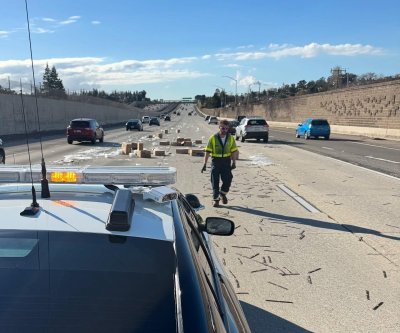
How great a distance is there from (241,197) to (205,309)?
936 cm

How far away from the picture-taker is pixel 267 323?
14.6 ft

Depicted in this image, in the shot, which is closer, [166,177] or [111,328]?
[111,328]

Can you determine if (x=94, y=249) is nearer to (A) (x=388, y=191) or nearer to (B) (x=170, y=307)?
(B) (x=170, y=307)

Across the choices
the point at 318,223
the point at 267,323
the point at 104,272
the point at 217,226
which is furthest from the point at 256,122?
the point at 104,272

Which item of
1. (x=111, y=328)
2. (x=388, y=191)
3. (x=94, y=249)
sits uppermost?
(x=94, y=249)

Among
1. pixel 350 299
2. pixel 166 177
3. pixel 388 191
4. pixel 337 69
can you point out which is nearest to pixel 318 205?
pixel 388 191

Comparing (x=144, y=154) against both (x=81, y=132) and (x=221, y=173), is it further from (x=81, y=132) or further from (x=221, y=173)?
(x=221, y=173)

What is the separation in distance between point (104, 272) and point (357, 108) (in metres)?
52.9

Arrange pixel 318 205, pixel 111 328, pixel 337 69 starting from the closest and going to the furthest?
pixel 111 328
pixel 318 205
pixel 337 69

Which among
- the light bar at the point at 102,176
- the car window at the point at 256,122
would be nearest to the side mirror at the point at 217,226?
the light bar at the point at 102,176

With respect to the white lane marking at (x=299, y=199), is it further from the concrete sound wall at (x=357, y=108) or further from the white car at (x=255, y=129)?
the concrete sound wall at (x=357, y=108)

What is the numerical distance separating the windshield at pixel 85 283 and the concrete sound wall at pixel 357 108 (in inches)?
1523

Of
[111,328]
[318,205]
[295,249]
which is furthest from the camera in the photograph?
[318,205]

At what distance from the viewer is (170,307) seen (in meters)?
2.08
